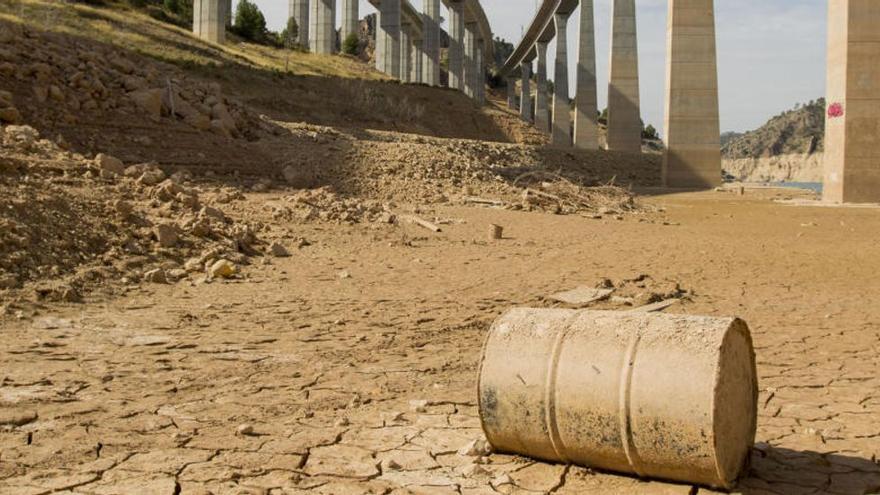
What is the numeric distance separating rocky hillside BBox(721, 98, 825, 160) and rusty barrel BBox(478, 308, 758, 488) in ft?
476

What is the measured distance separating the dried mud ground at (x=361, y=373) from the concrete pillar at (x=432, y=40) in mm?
47139

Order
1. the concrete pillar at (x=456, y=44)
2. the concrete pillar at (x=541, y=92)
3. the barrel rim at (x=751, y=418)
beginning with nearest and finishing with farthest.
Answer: the barrel rim at (x=751, y=418)
the concrete pillar at (x=456, y=44)
the concrete pillar at (x=541, y=92)

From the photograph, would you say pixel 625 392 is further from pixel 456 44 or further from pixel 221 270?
pixel 456 44

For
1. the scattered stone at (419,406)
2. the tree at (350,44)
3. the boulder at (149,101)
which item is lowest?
the scattered stone at (419,406)

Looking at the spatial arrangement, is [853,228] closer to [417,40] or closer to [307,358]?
[307,358]

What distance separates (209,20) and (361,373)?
1624 inches

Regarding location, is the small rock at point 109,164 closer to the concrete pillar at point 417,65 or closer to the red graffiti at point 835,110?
the red graffiti at point 835,110

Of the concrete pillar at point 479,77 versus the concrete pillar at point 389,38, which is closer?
the concrete pillar at point 389,38

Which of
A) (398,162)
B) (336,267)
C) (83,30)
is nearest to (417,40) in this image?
(83,30)

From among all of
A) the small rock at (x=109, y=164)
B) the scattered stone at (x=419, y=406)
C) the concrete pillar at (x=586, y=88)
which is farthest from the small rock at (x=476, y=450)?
the concrete pillar at (x=586, y=88)

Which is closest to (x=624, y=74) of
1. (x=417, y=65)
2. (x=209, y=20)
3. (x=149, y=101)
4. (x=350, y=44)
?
(x=209, y=20)

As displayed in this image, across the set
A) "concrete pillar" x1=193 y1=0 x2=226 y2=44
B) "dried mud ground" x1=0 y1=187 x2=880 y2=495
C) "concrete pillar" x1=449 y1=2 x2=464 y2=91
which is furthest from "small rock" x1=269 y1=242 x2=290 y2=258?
"concrete pillar" x1=449 y1=2 x2=464 y2=91

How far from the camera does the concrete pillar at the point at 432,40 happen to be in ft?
185

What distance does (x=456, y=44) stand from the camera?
64.3 meters
